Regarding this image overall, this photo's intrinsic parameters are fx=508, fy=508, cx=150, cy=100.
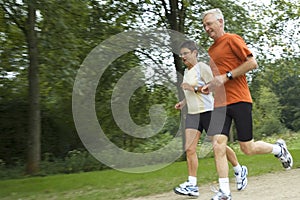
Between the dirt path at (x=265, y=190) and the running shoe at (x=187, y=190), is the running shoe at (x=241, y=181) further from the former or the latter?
the running shoe at (x=187, y=190)

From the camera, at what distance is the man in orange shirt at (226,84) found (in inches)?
213

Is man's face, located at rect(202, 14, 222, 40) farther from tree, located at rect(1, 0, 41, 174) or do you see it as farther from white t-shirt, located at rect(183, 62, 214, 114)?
tree, located at rect(1, 0, 41, 174)

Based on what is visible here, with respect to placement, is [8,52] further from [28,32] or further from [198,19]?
[198,19]

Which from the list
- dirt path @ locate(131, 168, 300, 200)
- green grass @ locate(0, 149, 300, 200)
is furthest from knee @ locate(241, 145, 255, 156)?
green grass @ locate(0, 149, 300, 200)

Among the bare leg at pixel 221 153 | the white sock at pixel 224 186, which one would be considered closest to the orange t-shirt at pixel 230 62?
the bare leg at pixel 221 153

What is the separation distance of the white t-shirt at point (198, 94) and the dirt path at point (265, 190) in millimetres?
1131

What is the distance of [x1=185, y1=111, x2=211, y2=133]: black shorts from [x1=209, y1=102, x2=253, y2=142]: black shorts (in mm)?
472

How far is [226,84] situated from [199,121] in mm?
1016

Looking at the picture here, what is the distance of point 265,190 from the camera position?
21.9ft

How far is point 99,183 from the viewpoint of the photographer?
8828 mm

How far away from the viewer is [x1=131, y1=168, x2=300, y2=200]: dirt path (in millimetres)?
6051

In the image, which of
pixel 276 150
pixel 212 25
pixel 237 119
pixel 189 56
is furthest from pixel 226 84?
pixel 276 150

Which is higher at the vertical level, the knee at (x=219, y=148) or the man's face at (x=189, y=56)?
the man's face at (x=189, y=56)

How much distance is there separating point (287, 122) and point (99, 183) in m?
67.2
